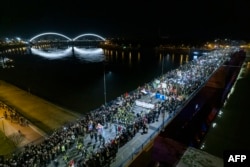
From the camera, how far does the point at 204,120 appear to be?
25.4 metres

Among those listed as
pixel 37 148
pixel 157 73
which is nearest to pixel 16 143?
pixel 37 148

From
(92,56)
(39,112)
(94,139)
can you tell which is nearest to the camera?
(94,139)

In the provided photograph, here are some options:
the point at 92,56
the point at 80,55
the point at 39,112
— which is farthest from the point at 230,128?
the point at 80,55

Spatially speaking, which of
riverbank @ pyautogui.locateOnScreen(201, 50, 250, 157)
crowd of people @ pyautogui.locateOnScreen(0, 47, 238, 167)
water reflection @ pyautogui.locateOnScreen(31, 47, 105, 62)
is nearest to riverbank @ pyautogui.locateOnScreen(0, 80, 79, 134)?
crowd of people @ pyautogui.locateOnScreen(0, 47, 238, 167)

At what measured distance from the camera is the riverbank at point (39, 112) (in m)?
24.1

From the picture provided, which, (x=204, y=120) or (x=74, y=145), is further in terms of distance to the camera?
(x=204, y=120)

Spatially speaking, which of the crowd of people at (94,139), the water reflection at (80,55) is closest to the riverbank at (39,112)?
the crowd of people at (94,139)

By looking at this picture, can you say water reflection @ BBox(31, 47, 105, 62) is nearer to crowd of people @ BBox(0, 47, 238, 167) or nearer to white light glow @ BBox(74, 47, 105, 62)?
white light glow @ BBox(74, 47, 105, 62)

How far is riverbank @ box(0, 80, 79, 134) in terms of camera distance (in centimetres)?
2414

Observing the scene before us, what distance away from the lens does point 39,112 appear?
2788cm

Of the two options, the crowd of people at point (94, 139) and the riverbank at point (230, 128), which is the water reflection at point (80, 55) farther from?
the crowd of people at point (94, 139)

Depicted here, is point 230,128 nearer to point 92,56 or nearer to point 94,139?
point 94,139

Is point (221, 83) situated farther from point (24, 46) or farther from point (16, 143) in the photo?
point (24, 46)

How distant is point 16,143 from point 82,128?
5723 millimetres
